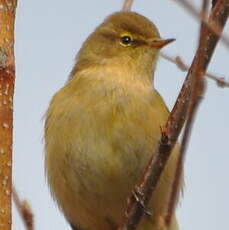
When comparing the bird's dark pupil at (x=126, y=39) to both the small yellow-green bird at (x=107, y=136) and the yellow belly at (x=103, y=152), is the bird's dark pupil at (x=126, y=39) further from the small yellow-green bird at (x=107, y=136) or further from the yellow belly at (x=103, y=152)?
the yellow belly at (x=103, y=152)

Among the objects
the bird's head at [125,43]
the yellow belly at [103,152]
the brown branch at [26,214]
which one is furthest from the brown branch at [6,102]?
the bird's head at [125,43]

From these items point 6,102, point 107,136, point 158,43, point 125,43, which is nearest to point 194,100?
point 6,102

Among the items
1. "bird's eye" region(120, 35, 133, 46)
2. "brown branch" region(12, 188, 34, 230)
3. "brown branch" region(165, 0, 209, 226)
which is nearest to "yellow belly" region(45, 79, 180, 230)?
"bird's eye" region(120, 35, 133, 46)

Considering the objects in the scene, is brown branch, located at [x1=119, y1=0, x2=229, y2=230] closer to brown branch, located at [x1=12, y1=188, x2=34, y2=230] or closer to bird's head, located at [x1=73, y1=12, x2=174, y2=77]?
brown branch, located at [x1=12, y1=188, x2=34, y2=230]

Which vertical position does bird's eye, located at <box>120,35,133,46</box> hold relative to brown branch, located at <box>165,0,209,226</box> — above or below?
below

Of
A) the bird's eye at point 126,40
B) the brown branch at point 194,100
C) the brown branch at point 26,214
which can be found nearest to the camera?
the brown branch at point 194,100

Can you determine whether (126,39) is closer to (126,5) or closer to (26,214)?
(126,5)
